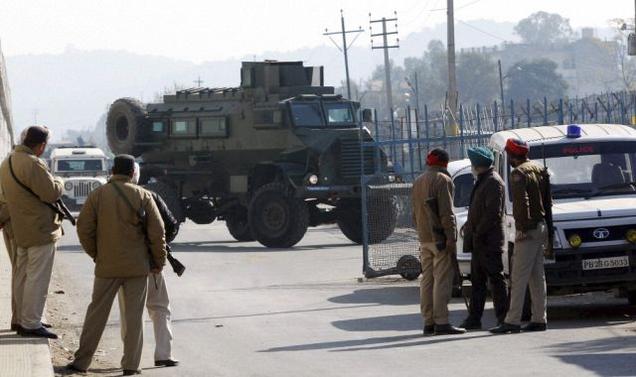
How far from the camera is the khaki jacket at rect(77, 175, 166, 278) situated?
1222 cm

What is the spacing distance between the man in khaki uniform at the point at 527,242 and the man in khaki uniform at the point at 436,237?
21.4 inches

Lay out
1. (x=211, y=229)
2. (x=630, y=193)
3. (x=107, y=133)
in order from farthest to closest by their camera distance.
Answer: (x=211, y=229) → (x=107, y=133) → (x=630, y=193)

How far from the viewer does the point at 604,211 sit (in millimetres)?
15383

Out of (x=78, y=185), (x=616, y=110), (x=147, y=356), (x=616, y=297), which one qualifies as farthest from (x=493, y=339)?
(x=78, y=185)

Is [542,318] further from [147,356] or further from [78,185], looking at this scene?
[78,185]

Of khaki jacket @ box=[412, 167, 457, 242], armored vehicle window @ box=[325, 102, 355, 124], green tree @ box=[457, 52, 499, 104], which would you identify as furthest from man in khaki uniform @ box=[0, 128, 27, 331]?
green tree @ box=[457, 52, 499, 104]

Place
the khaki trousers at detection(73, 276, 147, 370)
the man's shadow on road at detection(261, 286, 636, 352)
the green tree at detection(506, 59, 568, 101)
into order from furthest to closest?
the green tree at detection(506, 59, 568, 101) → the man's shadow on road at detection(261, 286, 636, 352) → the khaki trousers at detection(73, 276, 147, 370)

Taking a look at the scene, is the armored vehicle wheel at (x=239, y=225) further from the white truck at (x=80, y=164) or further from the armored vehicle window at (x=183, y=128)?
the white truck at (x=80, y=164)

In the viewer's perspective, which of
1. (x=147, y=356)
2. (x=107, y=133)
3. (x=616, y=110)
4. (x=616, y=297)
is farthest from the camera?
(x=107, y=133)

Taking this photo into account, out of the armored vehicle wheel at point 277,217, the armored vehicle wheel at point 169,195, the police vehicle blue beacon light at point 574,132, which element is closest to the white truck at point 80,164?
the armored vehicle wheel at point 169,195

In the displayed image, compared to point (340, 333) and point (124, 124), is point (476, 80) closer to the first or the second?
point (124, 124)

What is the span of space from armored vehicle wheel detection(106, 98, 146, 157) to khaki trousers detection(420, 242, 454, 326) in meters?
19.5

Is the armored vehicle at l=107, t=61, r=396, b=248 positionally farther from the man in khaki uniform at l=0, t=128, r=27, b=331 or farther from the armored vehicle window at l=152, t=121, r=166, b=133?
the man in khaki uniform at l=0, t=128, r=27, b=331

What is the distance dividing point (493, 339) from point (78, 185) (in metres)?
35.2
